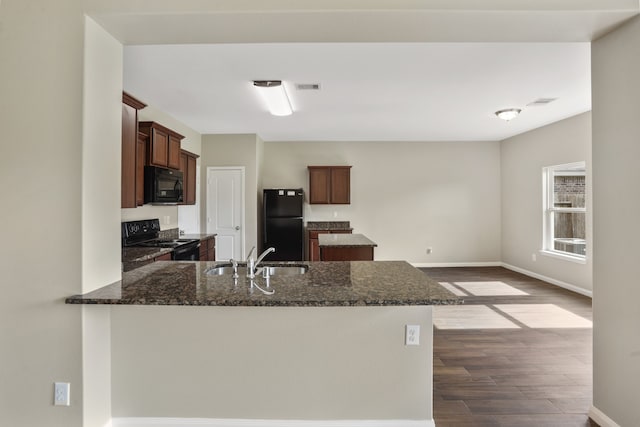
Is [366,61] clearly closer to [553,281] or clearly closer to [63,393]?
[63,393]

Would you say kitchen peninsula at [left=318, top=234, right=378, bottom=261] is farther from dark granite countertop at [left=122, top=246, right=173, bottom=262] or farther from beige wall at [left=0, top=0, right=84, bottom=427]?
beige wall at [left=0, top=0, right=84, bottom=427]

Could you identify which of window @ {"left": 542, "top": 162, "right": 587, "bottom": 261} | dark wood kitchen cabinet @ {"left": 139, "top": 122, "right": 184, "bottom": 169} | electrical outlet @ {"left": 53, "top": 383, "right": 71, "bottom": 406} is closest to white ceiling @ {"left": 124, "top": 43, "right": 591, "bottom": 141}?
dark wood kitchen cabinet @ {"left": 139, "top": 122, "right": 184, "bottom": 169}

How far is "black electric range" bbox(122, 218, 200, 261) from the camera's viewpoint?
3.81m

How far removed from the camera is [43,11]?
5.75 feet

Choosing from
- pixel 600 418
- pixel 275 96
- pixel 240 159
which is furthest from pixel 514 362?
pixel 240 159

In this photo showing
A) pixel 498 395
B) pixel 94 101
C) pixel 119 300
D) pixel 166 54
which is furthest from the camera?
pixel 166 54

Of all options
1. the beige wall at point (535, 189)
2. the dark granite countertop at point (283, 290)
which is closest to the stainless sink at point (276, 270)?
the dark granite countertop at point (283, 290)

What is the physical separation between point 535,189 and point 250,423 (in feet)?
19.6

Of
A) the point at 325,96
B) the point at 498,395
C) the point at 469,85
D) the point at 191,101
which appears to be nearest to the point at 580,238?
the point at 469,85

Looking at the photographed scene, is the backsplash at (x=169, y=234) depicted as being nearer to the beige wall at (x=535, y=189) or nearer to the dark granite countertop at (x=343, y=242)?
the dark granite countertop at (x=343, y=242)

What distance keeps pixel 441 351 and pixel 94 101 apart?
10.2 ft

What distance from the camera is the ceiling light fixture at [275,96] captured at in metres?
3.68

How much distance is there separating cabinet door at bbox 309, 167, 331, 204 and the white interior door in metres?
1.32

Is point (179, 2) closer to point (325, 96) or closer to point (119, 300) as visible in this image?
point (119, 300)
